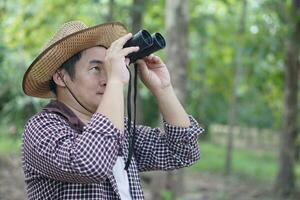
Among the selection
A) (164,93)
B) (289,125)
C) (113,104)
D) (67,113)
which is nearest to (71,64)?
(67,113)

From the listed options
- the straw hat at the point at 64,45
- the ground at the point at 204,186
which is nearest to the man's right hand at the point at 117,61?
the straw hat at the point at 64,45

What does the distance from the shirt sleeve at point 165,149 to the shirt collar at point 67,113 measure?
13.7 inches

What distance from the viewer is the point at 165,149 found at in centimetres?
224

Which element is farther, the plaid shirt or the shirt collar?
the shirt collar

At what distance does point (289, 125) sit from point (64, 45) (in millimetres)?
7536

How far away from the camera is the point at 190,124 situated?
2.21m

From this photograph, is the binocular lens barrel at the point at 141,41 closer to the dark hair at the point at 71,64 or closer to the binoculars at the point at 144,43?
the binoculars at the point at 144,43

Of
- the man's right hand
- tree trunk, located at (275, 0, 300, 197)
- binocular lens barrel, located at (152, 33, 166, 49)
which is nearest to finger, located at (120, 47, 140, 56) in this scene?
the man's right hand

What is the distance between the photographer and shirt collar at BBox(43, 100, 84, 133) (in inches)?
75.9

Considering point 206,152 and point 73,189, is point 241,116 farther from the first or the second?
point 73,189

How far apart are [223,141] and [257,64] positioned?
18.5 m

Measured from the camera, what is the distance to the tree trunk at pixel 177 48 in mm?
5586

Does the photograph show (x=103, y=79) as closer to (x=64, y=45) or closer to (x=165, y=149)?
(x=64, y=45)

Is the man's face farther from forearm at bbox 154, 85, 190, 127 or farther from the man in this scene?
forearm at bbox 154, 85, 190, 127
